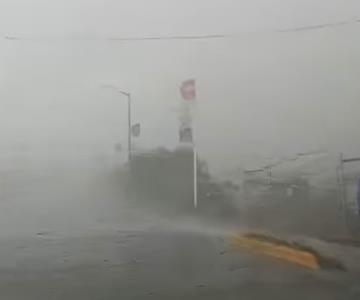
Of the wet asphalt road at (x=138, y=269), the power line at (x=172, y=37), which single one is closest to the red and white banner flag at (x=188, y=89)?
the power line at (x=172, y=37)

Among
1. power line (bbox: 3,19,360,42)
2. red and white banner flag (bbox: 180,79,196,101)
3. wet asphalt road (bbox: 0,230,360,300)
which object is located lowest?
wet asphalt road (bbox: 0,230,360,300)

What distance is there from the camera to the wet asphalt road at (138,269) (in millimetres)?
2861

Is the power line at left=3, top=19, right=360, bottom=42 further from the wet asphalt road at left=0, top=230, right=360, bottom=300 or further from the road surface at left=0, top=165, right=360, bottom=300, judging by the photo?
the wet asphalt road at left=0, top=230, right=360, bottom=300

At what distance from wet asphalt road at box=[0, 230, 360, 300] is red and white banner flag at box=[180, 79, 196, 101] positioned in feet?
1.99

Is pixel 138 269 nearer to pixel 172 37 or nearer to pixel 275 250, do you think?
pixel 275 250

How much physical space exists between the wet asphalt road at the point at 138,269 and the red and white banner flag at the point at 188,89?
1.99 ft

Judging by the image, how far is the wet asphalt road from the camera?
2861 mm

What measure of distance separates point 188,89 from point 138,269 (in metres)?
0.83

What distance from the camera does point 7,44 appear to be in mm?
2777

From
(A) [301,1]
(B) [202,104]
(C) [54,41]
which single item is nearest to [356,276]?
(B) [202,104]

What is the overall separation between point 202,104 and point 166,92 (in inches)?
6.7

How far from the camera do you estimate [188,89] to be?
2863mm

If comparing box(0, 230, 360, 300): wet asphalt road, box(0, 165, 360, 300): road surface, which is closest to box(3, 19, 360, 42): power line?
box(0, 165, 360, 300): road surface

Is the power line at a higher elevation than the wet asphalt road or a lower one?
higher
